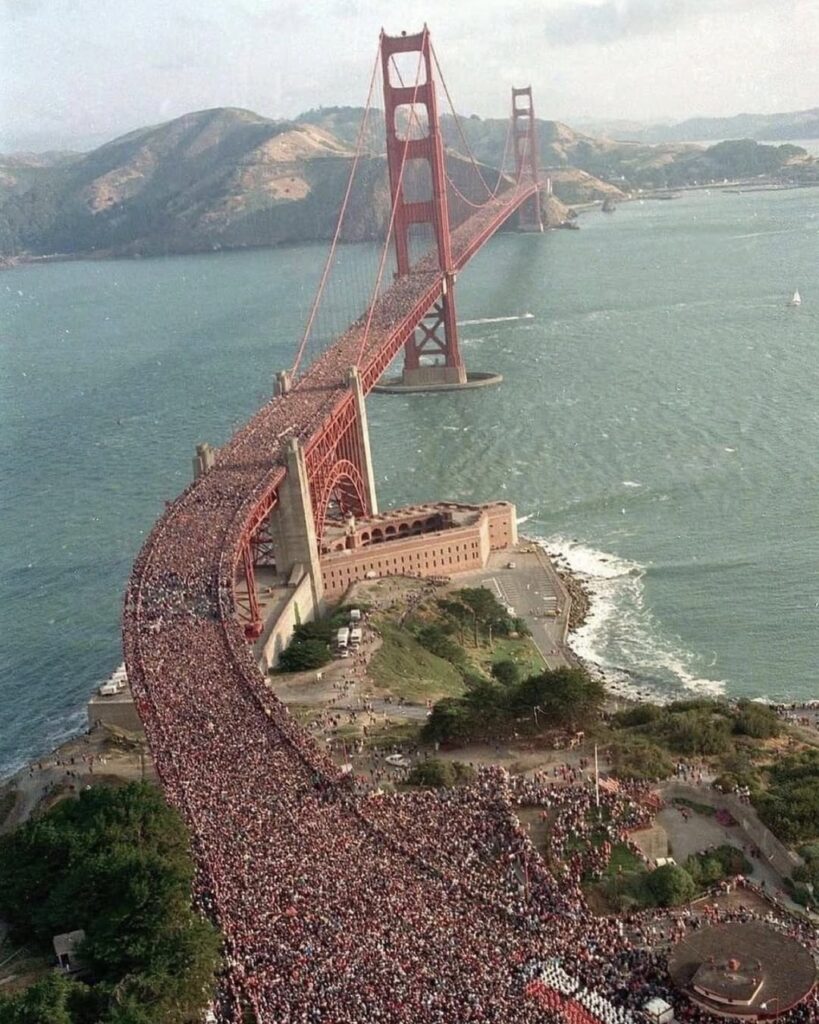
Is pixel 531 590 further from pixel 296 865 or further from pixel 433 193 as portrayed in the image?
pixel 433 193

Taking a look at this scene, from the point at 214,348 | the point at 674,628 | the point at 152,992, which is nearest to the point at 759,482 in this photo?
the point at 674,628

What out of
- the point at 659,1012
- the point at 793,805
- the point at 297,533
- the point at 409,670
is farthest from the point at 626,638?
the point at 659,1012

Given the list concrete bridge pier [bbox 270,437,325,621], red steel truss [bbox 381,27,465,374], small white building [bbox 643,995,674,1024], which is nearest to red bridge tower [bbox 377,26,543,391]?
red steel truss [bbox 381,27,465,374]

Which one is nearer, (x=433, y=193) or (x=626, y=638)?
(x=626, y=638)

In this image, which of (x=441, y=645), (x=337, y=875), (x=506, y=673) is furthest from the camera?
(x=441, y=645)

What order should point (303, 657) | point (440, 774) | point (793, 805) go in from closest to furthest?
point (793, 805), point (440, 774), point (303, 657)

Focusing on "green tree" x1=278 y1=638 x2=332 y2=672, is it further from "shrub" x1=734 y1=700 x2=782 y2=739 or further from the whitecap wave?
"shrub" x1=734 y1=700 x2=782 y2=739
